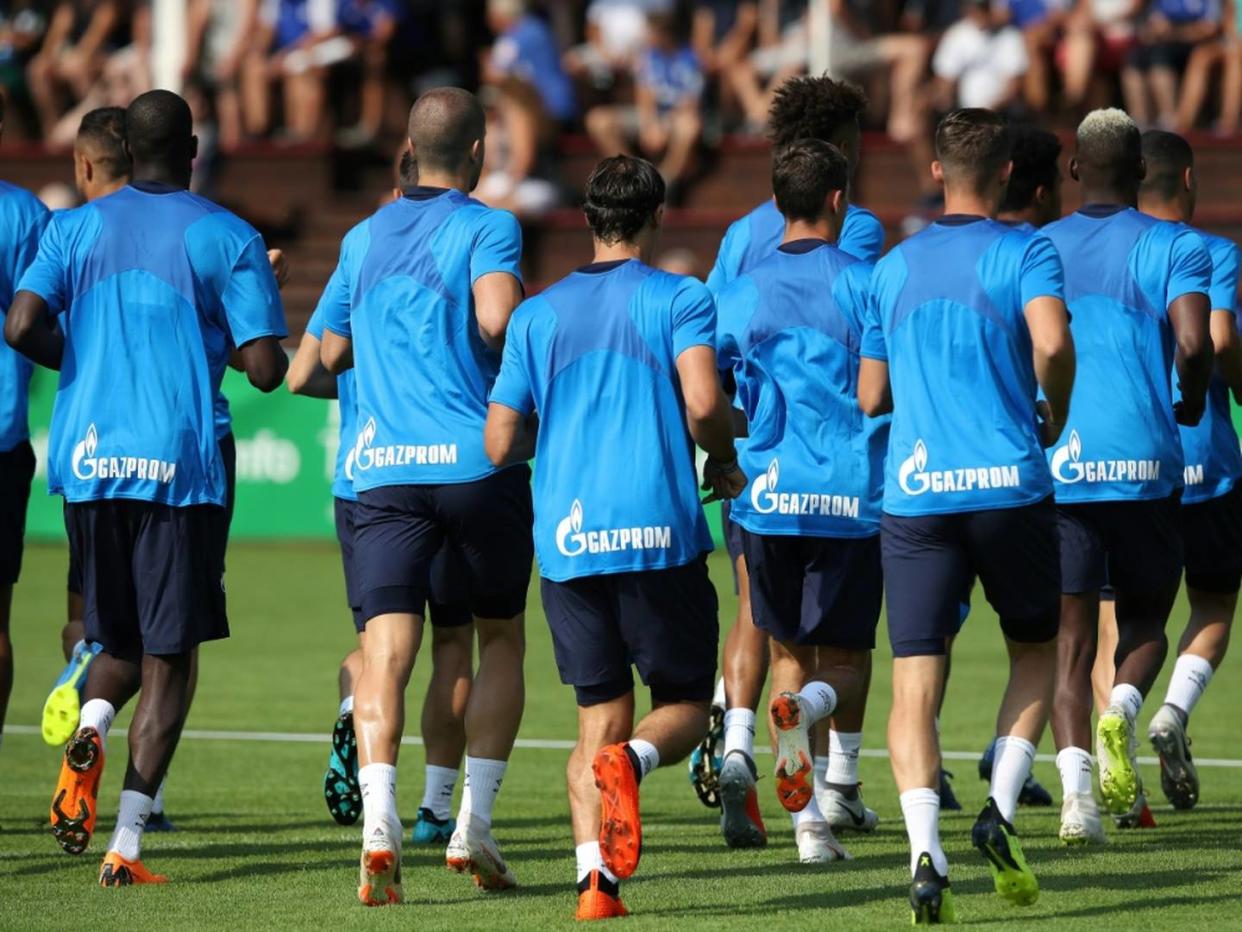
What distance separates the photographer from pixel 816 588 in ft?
25.4

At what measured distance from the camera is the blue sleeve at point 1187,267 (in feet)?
25.9

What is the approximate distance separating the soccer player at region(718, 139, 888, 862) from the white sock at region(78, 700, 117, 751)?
210 cm

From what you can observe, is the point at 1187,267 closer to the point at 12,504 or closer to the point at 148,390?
the point at 148,390

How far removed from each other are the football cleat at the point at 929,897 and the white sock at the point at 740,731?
1615 mm

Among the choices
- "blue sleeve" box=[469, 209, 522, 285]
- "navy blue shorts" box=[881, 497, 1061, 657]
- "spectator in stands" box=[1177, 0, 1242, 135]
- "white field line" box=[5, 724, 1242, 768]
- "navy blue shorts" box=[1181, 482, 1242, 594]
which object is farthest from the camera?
"spectator in stands" box=[1177, 0, 1242, 135]

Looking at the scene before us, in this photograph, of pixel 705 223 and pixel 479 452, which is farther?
pixel 705 223

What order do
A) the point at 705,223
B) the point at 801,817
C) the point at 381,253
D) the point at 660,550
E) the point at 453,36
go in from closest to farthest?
1. the point at 660,550
2. the point at 381,253
3. the point at 801,817
4. the point at 705,223
5. the point at 453,36

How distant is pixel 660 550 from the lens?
21.7 feet

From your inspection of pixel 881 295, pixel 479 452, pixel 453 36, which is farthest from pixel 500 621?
pixel 453 36

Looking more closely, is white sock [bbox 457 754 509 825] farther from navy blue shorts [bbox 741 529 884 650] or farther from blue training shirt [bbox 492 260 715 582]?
navy blue shorts [bbox 741 529 884 650]

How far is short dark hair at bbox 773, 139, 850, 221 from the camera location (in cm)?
761

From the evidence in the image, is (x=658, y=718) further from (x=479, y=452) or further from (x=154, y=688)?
(x=154, y=688)

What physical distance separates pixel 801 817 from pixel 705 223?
1538 cm

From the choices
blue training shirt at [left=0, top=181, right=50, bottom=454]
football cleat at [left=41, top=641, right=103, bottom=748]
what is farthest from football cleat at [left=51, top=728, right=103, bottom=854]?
blue training shirt at [left=0, top=181, right=50, bottom=454]
